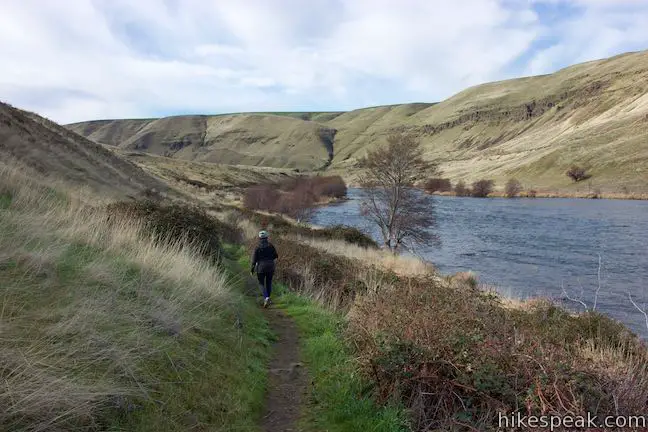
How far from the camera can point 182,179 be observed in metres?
68.7

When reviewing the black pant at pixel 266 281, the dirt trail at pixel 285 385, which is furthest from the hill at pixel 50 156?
the dirt trail at pixel 285 385

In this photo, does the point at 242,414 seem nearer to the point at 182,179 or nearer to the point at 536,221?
the point at 536,221

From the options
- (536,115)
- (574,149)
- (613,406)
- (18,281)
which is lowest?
(613,406)

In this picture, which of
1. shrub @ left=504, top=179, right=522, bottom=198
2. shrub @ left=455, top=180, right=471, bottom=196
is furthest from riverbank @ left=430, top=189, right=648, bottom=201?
shrub @ left=455, top=180, right=471, bottom=196

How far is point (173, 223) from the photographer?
11.3 meters

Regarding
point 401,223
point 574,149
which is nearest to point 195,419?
point 401,223

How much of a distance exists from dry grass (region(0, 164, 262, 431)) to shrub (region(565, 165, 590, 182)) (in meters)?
88.1

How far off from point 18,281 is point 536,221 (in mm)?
44125

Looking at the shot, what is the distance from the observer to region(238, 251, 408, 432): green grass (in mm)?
5152

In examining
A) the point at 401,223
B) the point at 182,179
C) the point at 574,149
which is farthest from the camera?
the point at 574,149

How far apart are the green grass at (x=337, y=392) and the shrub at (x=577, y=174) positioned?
8630cm

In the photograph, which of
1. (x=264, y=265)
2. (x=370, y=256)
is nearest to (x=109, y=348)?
(x=264, y=265)

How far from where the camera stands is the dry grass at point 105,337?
342cm

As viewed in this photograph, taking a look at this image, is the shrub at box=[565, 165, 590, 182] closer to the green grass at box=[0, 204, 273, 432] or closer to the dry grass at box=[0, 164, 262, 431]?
the dry grass at box=[0, 164, 262, 431]
